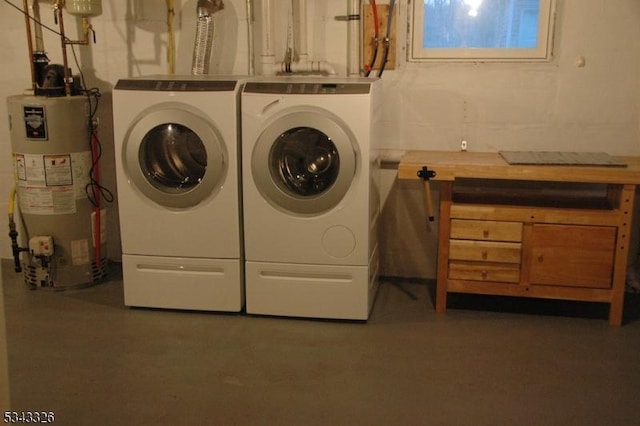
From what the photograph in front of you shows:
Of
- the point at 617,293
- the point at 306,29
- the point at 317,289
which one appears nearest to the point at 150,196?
the point at 317,289

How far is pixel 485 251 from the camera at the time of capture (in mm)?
3111

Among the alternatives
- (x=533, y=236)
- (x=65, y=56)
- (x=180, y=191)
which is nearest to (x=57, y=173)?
(x=65, y=56)

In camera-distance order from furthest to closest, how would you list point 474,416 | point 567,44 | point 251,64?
1. point 251,64
2. point 567,44
3. point 474,416

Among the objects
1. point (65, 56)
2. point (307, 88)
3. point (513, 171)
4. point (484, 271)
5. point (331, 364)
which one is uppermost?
point (65, 56)

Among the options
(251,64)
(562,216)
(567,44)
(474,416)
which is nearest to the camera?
(474,416)

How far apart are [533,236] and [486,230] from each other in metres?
0.22

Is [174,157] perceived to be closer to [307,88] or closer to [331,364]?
[307,88]

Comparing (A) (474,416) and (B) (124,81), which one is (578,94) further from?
(B) (124,81)

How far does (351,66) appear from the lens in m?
3.60

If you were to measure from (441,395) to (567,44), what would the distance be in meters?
2.02

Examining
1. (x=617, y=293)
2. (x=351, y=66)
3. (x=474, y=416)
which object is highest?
(x=351, y=66)

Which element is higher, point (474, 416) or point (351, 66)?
point (351, 66)

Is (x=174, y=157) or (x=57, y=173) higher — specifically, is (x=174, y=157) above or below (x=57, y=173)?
above

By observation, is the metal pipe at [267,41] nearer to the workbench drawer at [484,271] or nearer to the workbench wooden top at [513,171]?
the workbench wooden top at [513,171]
